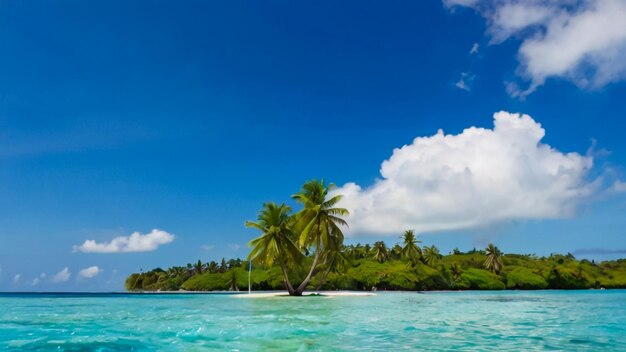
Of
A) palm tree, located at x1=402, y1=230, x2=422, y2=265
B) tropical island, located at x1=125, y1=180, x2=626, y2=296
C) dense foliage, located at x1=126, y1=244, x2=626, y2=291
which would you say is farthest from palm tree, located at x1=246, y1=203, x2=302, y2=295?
palm tree, located at x1=402, y1=230, x2=422, y2=265

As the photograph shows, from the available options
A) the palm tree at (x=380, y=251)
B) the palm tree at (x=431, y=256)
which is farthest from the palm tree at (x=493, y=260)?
the palm tree at (x=380, y=251)

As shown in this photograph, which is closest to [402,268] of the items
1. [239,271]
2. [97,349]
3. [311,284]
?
[311,284]

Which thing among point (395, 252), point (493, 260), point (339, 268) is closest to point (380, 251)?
point (395, 252)

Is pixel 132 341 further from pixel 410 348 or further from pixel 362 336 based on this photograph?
pixel 410 348

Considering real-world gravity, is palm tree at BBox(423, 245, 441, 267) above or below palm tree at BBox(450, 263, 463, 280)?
above

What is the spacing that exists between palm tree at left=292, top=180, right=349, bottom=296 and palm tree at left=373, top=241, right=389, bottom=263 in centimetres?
5230

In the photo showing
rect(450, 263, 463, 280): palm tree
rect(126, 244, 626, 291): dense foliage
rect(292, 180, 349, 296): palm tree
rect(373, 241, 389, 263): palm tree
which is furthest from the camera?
rect(373, 241, 389, 263): palm tree

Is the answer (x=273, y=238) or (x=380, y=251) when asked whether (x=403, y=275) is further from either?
(x=273, y=238)

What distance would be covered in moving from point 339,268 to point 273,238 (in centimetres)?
1691

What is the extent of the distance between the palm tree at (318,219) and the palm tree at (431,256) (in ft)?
165

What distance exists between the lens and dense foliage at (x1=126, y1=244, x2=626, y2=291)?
82.8 metres

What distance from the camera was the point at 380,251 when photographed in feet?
331

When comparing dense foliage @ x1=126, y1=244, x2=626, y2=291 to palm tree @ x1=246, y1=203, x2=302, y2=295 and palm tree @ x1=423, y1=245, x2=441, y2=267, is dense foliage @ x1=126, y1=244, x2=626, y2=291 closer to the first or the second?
palm tree @ x1=423, y1=245, x2=441, y2=267

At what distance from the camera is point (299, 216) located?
4888 cm
